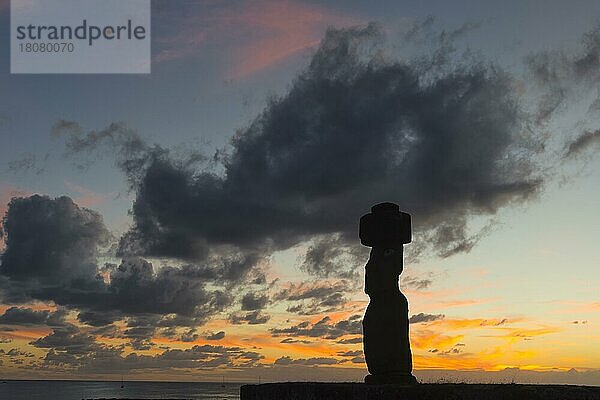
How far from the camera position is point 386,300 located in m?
19.8

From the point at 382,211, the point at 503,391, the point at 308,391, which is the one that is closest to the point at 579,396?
the point at 503,391

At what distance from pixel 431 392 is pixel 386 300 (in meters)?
4.71

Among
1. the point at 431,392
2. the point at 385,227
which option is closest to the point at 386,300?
the point at 385,227

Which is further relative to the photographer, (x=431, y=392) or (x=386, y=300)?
(x=386, y=300)

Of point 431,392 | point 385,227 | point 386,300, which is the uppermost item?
point 385,227

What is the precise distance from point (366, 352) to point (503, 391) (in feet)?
18.4

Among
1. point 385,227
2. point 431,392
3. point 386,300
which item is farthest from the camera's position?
point 385,227

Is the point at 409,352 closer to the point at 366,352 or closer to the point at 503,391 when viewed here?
the point at 366,352

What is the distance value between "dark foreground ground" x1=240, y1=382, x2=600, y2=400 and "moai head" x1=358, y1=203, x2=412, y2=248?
435 cm

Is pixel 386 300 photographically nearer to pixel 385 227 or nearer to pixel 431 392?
pixel 385 227

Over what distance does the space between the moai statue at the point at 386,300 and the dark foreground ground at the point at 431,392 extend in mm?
2603

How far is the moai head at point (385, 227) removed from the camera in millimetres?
19969

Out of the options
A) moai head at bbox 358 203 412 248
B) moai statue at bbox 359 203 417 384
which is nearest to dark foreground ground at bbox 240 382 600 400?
moai statue at bbox 359 203 417 384

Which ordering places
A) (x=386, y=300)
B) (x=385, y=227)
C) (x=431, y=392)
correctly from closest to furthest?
(x=431, y=392) → (x=386, y=300) → (x=385, y=227)
